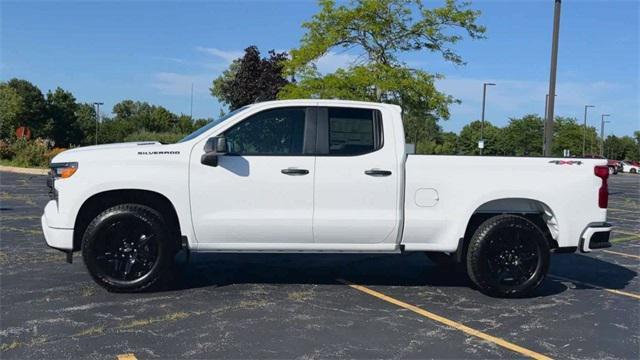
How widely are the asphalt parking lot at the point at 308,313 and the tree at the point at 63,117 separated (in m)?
58.4

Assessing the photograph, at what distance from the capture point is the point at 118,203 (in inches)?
227

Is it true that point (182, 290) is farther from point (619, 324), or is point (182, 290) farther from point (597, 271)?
point (597, 271)

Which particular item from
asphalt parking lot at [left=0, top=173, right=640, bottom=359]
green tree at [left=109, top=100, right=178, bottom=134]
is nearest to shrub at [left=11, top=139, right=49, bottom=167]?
asphalt parking lot at [left=0, top=173, right=640, bottom=359]

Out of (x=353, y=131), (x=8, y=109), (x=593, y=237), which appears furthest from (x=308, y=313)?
(x=8, y=109)

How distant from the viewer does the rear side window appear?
19.1ft

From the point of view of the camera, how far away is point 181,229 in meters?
5.65

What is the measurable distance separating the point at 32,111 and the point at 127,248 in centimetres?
5929

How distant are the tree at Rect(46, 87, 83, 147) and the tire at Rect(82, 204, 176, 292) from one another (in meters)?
59.5

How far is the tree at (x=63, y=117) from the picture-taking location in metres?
60.6

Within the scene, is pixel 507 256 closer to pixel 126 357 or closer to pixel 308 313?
pixel 308 313

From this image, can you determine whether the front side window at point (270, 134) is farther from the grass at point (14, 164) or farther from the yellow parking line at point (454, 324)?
the grass at point (14, 164)

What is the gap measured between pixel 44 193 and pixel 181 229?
1251cm

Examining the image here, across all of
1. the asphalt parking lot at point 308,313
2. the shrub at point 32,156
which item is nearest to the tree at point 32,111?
the shrub at point 32,156

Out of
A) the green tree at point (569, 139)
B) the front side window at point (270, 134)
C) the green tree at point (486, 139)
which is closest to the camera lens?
the front side window at point (270, 134)
